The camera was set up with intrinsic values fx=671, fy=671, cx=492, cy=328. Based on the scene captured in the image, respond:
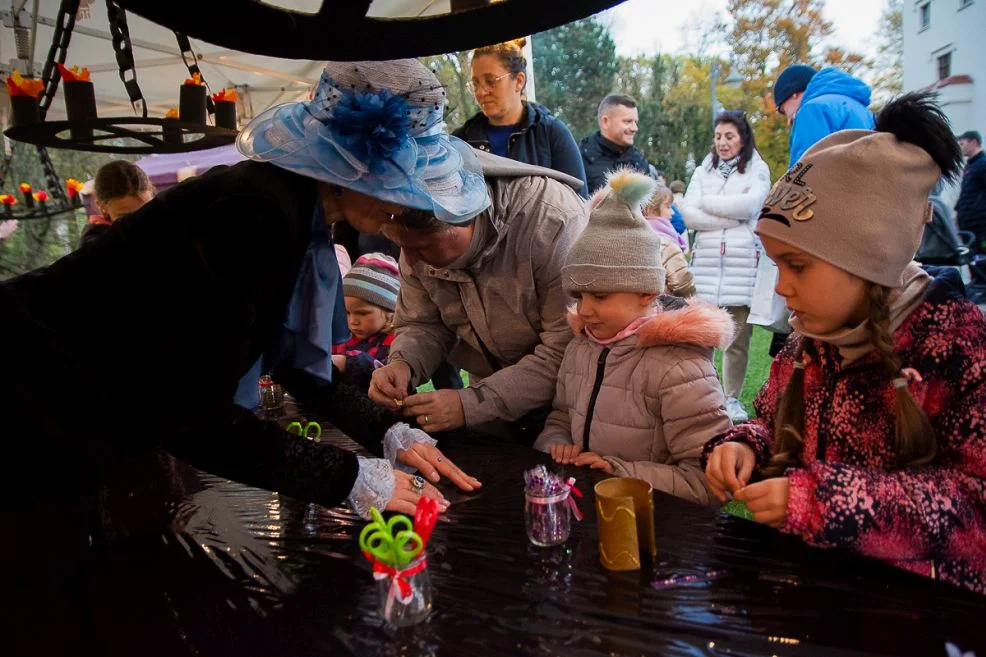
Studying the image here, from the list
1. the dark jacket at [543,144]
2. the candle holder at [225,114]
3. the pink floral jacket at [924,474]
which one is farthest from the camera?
the dark jacket at [543,144]

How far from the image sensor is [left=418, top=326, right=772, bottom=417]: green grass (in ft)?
14.9

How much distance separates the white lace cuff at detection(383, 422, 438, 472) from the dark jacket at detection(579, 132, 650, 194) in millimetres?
2983

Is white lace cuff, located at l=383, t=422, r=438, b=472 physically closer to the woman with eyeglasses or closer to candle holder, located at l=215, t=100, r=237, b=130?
the woman with eyeglasses

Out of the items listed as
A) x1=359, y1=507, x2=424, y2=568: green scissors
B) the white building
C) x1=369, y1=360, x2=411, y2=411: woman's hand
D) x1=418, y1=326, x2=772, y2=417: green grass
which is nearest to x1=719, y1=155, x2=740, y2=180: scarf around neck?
x1=418, y1=326, x2=772, y2=417: green grass

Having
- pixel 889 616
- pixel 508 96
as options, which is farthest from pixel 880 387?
pixel 508 96

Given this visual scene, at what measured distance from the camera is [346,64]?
4.63 ft

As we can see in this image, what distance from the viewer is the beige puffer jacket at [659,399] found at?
5.45 feet

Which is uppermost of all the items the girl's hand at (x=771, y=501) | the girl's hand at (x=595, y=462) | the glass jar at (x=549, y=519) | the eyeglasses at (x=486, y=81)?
the eyeglasses at (x=486, y=81)

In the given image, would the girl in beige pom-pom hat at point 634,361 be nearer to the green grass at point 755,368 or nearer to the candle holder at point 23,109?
the candle holder at point 23,109

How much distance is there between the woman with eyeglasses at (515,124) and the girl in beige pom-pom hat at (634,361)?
1.53m

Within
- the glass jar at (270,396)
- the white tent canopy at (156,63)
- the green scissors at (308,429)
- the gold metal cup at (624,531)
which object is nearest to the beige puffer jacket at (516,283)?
the green scissors at (308,429)

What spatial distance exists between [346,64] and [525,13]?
70 cm

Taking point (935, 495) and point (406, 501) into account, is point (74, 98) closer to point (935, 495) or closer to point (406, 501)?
point (406, 501)

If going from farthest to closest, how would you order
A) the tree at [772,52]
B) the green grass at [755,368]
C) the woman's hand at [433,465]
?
the tree at [772,52]
the green grass at [755,368]
the woman's hand at [433,465]
